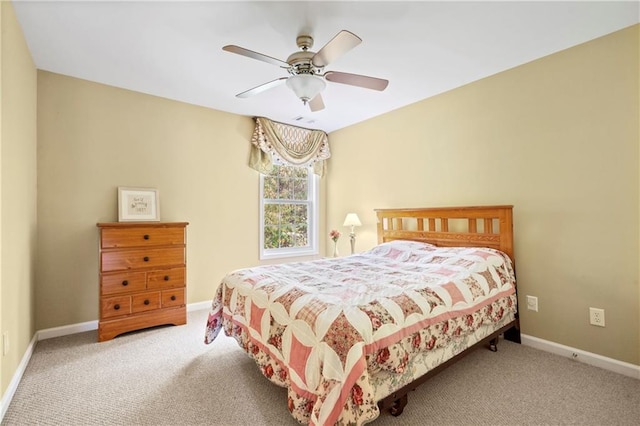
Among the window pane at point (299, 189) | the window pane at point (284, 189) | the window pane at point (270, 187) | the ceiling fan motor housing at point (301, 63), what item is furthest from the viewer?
the window pane at point (299, 189)

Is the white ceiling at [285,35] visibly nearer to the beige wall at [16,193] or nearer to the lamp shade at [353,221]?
the beige wall at [16,193]

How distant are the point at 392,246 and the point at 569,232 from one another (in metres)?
1.49

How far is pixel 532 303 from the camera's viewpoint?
267cm

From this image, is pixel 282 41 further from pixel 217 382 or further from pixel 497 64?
pixel 217 382

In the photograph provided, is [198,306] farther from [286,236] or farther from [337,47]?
[337,47]

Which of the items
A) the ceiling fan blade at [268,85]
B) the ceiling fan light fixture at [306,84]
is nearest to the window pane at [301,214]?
the ceiling fan blade at [268,85]

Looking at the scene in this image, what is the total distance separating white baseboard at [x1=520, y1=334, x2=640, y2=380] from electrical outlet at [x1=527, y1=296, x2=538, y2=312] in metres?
0.25

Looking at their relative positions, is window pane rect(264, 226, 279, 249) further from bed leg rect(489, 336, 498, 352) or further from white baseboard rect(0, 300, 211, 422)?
bed leg rect(489, 336, 498, 352)

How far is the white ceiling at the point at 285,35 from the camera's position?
1.99 metres

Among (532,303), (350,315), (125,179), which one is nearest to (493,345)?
(532,303)

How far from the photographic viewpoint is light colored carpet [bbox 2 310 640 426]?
172cm

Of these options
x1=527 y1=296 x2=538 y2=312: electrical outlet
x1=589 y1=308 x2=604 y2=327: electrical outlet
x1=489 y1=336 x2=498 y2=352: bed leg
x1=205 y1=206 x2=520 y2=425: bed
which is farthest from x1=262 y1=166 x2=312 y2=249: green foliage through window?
x1=589 y1=308 x2=604 y2=327: electrical outlet

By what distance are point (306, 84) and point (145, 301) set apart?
2.56 metres

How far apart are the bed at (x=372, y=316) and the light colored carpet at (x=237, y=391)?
0.61ft
